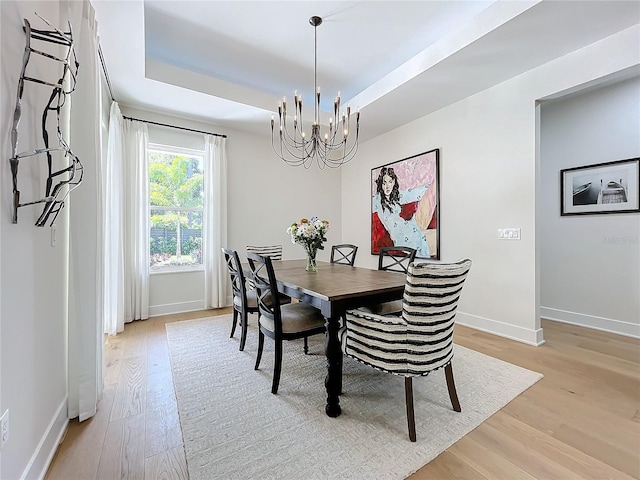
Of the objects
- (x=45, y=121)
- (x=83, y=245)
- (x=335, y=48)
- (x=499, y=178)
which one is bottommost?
(x=83, y=245)

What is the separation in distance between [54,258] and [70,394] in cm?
84

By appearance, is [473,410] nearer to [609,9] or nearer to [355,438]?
[355,438]

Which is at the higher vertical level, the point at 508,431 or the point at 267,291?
the point at 267,291

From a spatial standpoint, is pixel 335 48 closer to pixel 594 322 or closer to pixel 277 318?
pixel 277 318

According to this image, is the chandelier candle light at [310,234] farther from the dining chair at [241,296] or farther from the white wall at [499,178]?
the white wall at [499,178]

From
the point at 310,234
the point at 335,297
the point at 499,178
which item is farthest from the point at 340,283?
the point at 499,178

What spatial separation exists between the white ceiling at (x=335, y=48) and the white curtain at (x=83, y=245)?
656 millimetres

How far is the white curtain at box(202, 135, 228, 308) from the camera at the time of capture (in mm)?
4020

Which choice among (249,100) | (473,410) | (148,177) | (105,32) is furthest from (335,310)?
(148,177)

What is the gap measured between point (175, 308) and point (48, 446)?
2.59 m

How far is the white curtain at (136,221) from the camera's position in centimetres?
350

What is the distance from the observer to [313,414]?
5.71 feet

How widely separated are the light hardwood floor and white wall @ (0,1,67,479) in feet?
0.79

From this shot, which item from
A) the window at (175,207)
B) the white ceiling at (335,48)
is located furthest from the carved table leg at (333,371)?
the window at (175,207)
